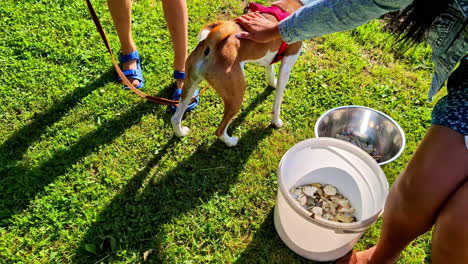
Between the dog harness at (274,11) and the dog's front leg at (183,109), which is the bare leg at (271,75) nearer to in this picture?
the dog harness at (274,11)

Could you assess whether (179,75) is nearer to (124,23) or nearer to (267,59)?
(124,23)

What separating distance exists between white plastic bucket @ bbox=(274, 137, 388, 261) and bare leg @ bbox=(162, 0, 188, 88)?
1.59m

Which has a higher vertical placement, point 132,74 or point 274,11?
point 274,11

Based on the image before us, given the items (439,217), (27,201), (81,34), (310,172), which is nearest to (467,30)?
(439,217)

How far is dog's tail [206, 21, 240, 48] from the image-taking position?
2.63m

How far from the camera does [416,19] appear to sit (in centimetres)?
183

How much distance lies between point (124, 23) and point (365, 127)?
99.5 inches

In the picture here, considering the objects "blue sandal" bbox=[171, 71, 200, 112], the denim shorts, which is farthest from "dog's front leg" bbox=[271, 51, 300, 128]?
the denim shorts

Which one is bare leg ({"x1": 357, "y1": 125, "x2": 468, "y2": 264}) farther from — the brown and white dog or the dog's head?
the dog's head

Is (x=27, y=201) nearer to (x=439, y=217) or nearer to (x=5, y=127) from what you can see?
(x=5, y=127)

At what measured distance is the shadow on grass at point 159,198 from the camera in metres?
2.67

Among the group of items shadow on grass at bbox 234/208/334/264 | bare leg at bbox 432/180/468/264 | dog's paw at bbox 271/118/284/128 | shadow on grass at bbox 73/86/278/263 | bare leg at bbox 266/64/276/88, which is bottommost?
shadow on grass at bbox 234/208/334/264

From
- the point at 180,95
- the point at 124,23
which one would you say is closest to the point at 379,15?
the point at 180,95

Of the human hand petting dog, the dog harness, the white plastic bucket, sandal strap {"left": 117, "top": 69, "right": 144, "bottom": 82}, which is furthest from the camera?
sandal strap {"left": 117, "top": 69, "right": 144, "bottom": 82}
